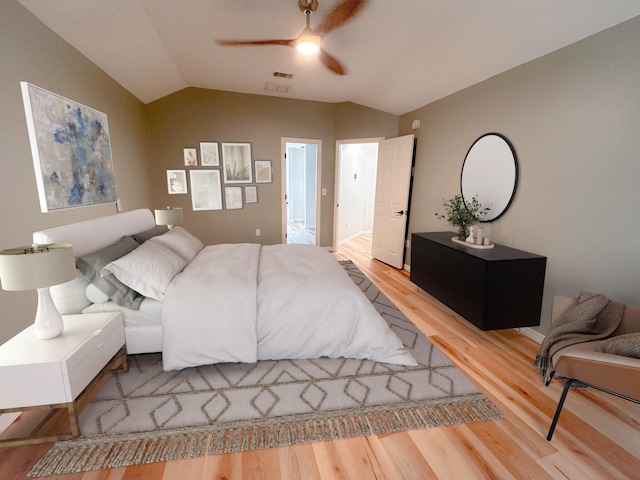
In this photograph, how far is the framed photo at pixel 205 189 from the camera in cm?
465

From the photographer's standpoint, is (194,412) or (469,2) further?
(469,2)

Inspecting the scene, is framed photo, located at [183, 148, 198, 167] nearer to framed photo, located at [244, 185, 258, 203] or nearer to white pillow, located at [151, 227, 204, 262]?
framed photo, located at [244, 185, 258, 203]

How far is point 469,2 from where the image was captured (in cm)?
213

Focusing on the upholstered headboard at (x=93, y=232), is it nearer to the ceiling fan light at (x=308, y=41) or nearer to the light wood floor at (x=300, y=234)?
the ceiling fan light at (x=308, y=41)

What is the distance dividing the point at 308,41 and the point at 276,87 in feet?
8.25

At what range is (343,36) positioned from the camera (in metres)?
2.76

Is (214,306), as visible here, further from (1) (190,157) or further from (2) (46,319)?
(1) (190,157)

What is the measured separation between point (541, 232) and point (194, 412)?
3.05m

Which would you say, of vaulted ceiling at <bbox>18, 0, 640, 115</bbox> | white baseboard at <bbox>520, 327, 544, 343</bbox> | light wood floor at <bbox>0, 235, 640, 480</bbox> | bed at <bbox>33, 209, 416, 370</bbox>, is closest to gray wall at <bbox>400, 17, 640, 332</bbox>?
white baseboard at <bbox>520, 327, 544, 343</bbox>

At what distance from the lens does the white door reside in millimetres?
4340

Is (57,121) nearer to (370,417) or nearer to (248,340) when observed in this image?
(248,340)

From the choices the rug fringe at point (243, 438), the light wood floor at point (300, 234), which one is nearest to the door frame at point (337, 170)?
the light wood floor at point (300, 234)

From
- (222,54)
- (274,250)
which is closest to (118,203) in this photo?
(274,250)

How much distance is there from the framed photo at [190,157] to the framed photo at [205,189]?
0.42 ft
